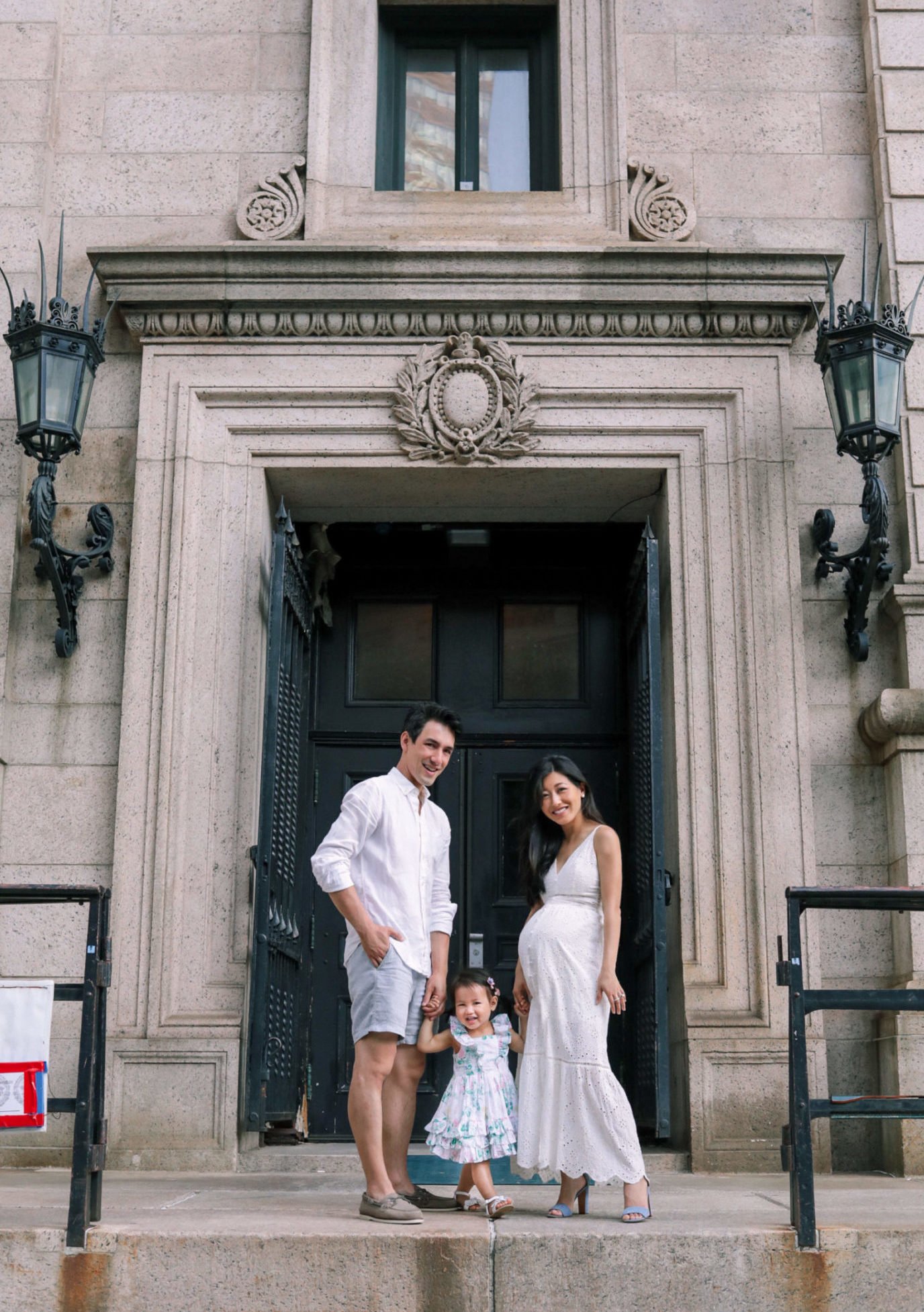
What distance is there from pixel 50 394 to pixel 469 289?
2.47 meters

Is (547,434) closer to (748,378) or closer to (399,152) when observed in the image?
(748,378)

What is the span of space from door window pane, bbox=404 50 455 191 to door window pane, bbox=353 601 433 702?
2706 millimetres

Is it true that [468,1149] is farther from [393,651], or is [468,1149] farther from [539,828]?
[393,651]

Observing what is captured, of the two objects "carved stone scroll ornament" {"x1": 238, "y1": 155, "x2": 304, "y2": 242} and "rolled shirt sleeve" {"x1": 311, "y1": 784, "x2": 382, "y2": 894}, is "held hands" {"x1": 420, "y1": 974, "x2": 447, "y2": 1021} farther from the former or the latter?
"carved stone scroll ornament" {"x1": 238, "y1": 155, "x2": 304, "y2": 242}

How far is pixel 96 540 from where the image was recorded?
8.47 m

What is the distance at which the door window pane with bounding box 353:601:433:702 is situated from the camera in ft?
32.0

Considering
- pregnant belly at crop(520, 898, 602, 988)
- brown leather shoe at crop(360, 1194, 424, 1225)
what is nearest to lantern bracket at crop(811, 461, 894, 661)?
pregnant belly at crop(520, 898, 602, 988)

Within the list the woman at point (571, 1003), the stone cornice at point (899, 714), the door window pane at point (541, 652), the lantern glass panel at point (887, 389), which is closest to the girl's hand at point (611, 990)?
the woman at point (571, 1003)

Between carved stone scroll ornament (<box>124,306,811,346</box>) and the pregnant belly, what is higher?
carved stone scroll ornament (<box>124,306,811,346</box>)

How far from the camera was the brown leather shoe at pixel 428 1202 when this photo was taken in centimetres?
566

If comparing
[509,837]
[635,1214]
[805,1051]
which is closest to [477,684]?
[509,837]

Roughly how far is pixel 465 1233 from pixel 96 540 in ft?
16.2

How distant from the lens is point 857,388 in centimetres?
796

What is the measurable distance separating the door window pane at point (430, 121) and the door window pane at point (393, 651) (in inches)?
107
